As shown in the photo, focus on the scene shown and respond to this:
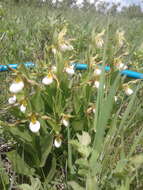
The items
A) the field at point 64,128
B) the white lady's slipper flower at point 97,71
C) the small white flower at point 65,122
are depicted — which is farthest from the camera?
the white lady's slipper flower at point 97,71

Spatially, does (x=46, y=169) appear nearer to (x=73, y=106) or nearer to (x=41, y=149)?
(x=41, y=149)

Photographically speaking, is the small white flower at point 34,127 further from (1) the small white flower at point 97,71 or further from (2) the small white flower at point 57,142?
(1) the small white flower at point 97,71

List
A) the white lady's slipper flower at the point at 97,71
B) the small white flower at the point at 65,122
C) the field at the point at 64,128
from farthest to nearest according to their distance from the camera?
the white lady's slipper flower at the point at 97,71, the small white flower at the point at 65,122, the field at the point at 64,128

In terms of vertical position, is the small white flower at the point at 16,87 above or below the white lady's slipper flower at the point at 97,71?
below

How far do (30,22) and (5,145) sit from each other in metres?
2.19

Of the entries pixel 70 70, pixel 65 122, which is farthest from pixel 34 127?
pixel 70 70

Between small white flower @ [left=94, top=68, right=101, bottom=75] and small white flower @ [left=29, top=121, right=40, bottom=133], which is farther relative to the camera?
small white flower @ [left=94, top=68, right=101, bottom=75]

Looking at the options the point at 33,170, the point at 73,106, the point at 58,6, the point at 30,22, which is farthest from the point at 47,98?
the point at 58,6

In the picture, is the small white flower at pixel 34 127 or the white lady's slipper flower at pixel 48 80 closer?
the small white flower at pixel 34 127

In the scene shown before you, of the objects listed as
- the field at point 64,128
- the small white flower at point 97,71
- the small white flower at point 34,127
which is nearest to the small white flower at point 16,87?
the field at point 64,128

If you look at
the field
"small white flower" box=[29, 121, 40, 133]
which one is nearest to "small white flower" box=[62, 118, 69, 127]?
the field

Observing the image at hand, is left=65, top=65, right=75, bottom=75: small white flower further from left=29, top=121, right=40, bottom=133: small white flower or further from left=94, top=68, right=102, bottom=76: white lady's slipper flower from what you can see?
left=29, top=121, right=40, bottom=133: small white flower

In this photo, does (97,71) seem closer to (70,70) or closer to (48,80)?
(70,70)

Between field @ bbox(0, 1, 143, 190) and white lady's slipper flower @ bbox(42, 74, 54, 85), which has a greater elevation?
white lady's slipper flower @ bbox(42, 74, 54, 85)
